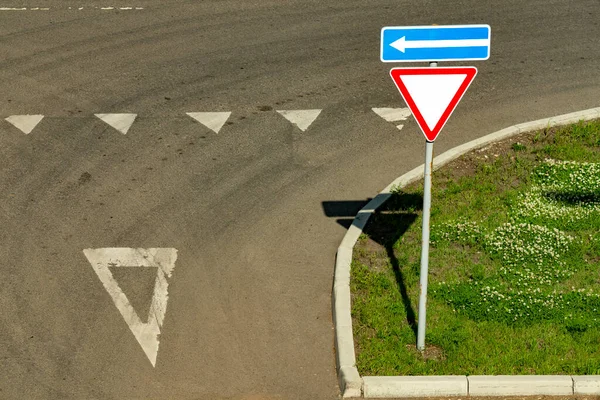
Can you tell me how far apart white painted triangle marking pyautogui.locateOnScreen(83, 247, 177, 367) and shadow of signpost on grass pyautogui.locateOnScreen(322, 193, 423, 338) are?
6.62 ft

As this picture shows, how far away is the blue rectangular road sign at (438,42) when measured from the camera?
810 centimetres

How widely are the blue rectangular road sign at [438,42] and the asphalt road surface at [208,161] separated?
2821mm

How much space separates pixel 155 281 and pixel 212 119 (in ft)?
12.8

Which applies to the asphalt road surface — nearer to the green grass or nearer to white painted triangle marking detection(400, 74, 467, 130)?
the green grass

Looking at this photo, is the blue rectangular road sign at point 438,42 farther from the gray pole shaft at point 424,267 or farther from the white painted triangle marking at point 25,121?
the white painted triangle marking at point 25,121

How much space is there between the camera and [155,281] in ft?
32.9

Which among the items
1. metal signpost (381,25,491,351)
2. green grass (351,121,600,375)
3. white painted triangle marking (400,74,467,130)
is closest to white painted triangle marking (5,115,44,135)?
green grass (351,121,600,375)

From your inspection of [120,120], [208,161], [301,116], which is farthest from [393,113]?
[120,120]

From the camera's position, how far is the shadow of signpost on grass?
10.5 metres

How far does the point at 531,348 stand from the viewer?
28.6 ft

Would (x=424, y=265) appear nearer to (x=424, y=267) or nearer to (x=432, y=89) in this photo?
(x=424, y=267)

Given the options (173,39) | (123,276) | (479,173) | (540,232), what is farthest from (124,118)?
(540,232)

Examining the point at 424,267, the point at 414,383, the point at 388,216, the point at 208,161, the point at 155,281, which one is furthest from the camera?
the point at 208,161

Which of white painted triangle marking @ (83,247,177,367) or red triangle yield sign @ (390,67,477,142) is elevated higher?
red triangle yield sign @ (390,67,477,142)
